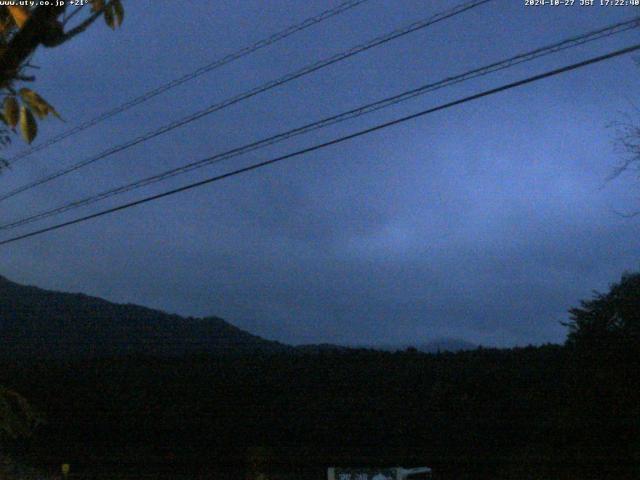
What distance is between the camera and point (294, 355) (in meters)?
13.8

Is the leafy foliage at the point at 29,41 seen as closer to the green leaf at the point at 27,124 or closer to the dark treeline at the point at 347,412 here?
the green leaf at the point at 27,124

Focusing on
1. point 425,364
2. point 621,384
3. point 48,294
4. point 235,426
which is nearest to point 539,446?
point 621,384

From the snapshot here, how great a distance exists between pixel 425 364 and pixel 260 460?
3.01 metres

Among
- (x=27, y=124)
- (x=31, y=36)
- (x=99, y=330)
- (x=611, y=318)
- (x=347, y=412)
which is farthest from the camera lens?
(x=99, y=330)

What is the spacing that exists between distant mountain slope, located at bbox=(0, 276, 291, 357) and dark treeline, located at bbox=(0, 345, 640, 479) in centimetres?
247

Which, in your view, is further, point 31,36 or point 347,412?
point 347,412

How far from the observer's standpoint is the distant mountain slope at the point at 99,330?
17453 millimetres

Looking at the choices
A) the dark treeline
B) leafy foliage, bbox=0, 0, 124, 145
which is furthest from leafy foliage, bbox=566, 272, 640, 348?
leafy foliage, bbox=0, 0, 124, 145

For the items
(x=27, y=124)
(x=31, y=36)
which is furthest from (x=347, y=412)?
(x=31, y=36)

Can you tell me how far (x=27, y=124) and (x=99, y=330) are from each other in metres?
16.3

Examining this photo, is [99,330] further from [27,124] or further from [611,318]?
[27,124]

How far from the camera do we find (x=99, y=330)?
62.1ft

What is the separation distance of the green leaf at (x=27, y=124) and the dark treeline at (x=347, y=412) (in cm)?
681

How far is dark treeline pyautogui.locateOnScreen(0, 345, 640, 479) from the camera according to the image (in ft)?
28.0
